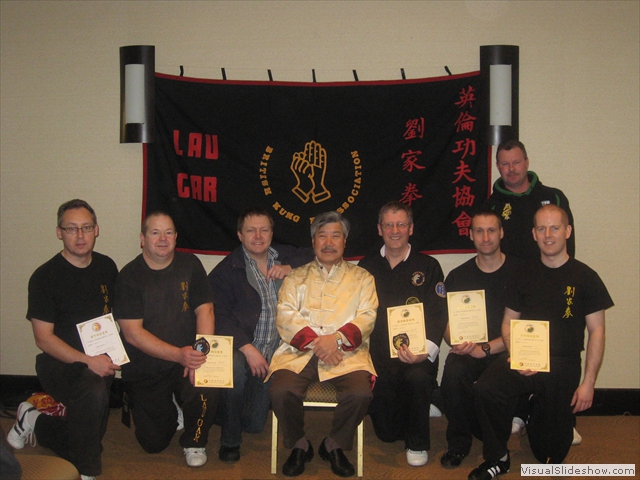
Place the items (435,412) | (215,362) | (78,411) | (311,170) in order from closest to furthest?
(78,411) < (215,362) < (435,412) < (311,170)

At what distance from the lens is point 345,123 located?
4.15m

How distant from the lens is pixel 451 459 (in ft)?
10.6

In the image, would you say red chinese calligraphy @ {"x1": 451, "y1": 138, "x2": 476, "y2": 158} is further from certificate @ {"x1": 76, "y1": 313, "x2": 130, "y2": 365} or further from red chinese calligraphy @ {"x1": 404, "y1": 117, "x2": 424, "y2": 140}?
certificate @ {"x1": 76, "y1": 313, "x2": 130, "y2": 365}

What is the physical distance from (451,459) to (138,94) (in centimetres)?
322

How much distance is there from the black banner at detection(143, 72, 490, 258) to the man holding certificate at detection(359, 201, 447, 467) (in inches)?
26.8

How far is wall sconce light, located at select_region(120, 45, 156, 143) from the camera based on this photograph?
4.12 meters

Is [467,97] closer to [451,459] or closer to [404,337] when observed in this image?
[404,337]

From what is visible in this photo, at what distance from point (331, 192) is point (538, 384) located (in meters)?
1.91

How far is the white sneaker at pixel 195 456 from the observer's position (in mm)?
3236

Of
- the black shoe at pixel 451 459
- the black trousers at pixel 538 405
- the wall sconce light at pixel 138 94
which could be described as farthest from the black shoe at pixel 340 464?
the wall sconce light at pixel 138 94

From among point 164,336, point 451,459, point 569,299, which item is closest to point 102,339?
point 164,336

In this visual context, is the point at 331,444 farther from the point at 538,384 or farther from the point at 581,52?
the point at 581,52

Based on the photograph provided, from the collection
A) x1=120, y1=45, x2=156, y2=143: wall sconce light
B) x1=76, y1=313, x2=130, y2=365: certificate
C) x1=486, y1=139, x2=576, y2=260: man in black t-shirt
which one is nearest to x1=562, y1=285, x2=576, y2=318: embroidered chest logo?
x1=486, y1=139, x2=576, y2=260: man in black t-shirt

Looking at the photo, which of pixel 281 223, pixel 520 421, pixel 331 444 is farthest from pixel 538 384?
pixel 281 223
